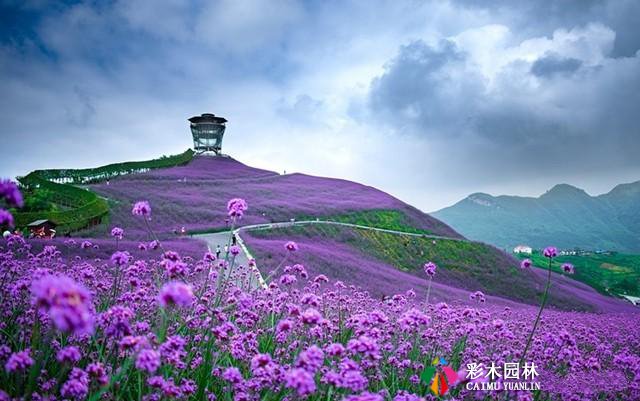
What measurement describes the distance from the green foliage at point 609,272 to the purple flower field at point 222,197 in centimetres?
1534

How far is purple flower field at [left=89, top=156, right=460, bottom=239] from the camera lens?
97.5 ft

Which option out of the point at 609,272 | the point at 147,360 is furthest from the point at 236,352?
the point at 609,272

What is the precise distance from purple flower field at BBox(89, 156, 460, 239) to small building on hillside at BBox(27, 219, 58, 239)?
70.3 inches

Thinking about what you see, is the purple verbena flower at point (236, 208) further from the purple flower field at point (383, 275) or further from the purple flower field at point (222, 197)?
the purple flower field at point (222, 197)

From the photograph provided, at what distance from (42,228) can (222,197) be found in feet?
68.4

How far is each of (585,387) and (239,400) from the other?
468 cm

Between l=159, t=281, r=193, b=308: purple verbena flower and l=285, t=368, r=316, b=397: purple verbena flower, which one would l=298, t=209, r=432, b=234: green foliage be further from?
l=159, t=281, r=193, b=308: purple verbena flower

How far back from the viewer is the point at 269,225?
1212 inches

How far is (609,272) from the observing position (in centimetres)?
5234

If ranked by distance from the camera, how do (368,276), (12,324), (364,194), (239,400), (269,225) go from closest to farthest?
1. (239,400)
2. (12,324)
3. (368,276)
4. (269,225)
5. (364,194)

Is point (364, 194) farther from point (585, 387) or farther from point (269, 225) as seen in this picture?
point (585, 387)

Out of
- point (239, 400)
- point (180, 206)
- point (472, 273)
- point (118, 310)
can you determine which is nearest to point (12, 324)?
point (118, 310)

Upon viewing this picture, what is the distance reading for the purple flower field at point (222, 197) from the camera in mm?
29703

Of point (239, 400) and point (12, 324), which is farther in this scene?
point (12, 324)
